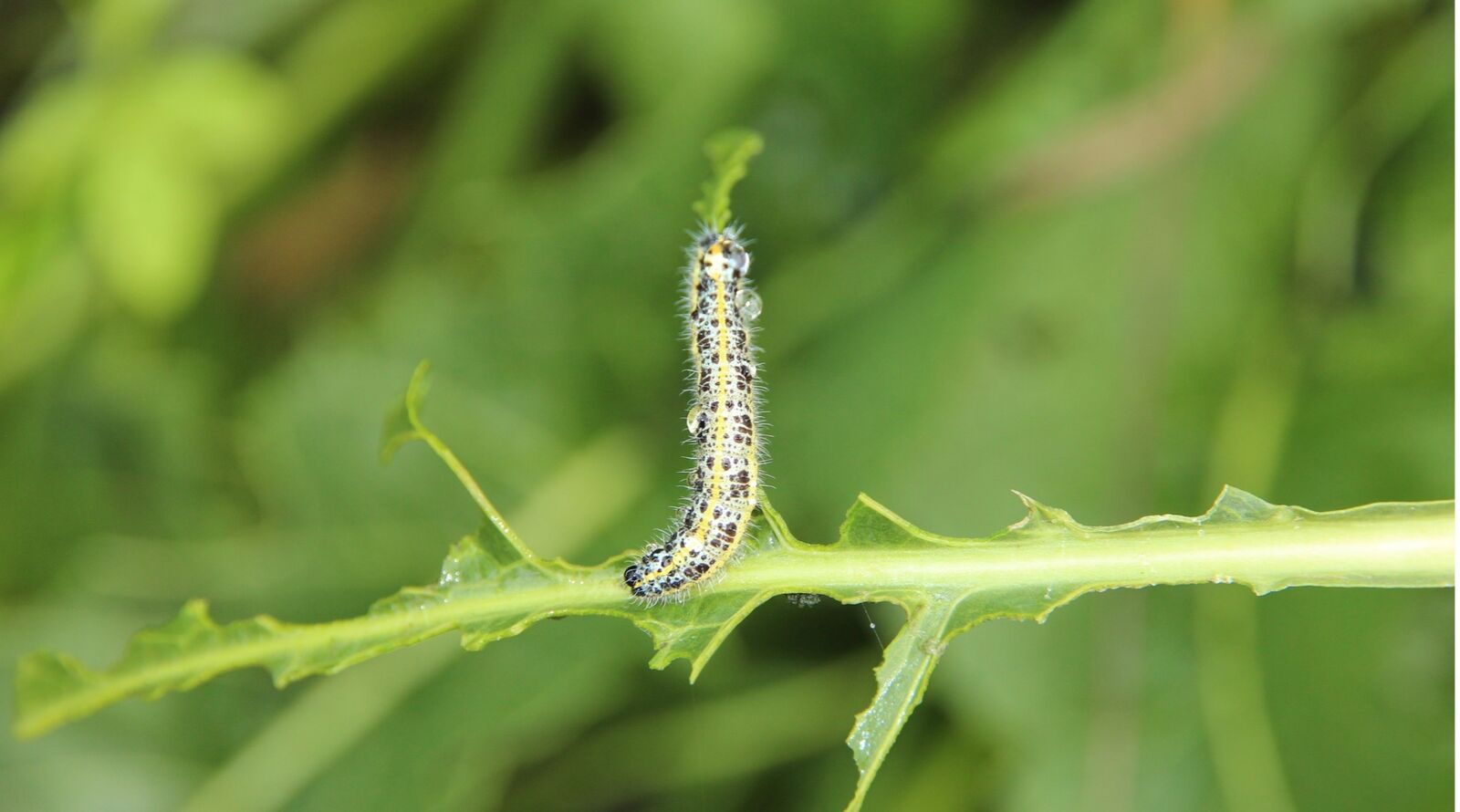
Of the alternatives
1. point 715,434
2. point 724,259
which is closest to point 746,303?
point 724,259

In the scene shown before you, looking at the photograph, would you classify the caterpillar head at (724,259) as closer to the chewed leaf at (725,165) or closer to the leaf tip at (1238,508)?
the chewed leaf at (725,165)

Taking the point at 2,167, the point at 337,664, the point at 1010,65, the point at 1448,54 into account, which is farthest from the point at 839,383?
the point at 2,167

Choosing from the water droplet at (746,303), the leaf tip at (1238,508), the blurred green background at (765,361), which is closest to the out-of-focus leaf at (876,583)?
the leaf tip at (1238,508)

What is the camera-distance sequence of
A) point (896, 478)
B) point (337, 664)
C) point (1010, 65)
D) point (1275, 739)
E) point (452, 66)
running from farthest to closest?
point (452, 66)
point (1010, 65)
point (896, 478)
point (1275, 739)
point (337, 664)

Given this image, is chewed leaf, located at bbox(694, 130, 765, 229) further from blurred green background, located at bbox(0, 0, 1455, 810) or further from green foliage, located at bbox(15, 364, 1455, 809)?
blurred green background, located at bbox(0, 0, 1455, 810)

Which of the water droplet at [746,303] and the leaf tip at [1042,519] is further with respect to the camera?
the water droplet at [746,303]

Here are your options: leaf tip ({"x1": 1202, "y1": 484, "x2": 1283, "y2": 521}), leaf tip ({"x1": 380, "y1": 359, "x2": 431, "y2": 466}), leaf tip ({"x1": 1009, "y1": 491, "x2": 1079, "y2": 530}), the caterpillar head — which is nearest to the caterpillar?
the caterpillar head

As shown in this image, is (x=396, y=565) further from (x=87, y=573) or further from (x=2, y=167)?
(x=2, y=167)
